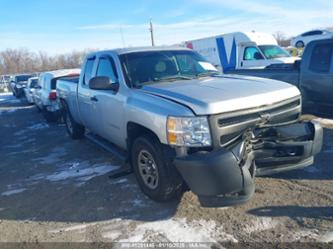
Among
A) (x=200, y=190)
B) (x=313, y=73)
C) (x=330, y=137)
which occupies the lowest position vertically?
(x=330, y=137)

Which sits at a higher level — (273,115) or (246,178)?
(273,115)

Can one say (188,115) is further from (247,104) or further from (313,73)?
(313,73)

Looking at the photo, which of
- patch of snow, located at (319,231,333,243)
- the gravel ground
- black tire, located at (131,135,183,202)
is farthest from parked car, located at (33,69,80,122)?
patch of snow, located at (319,231,333,243)

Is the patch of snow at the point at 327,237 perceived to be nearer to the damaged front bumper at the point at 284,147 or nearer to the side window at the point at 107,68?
the damaged front bumper at the point at 284,147

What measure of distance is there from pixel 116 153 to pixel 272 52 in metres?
12.5

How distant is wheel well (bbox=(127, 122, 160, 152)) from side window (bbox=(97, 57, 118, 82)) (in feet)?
2.85

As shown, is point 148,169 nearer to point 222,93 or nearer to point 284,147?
point 222,93

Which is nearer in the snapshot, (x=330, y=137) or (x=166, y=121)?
(x=166, y=121)

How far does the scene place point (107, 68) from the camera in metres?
5.59

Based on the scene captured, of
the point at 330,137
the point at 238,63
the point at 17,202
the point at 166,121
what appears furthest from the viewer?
the point at 238,63

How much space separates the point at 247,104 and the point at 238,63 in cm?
1336

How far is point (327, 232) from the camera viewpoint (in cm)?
353

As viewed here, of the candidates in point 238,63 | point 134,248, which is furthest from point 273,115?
point 238,63

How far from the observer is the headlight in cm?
362
